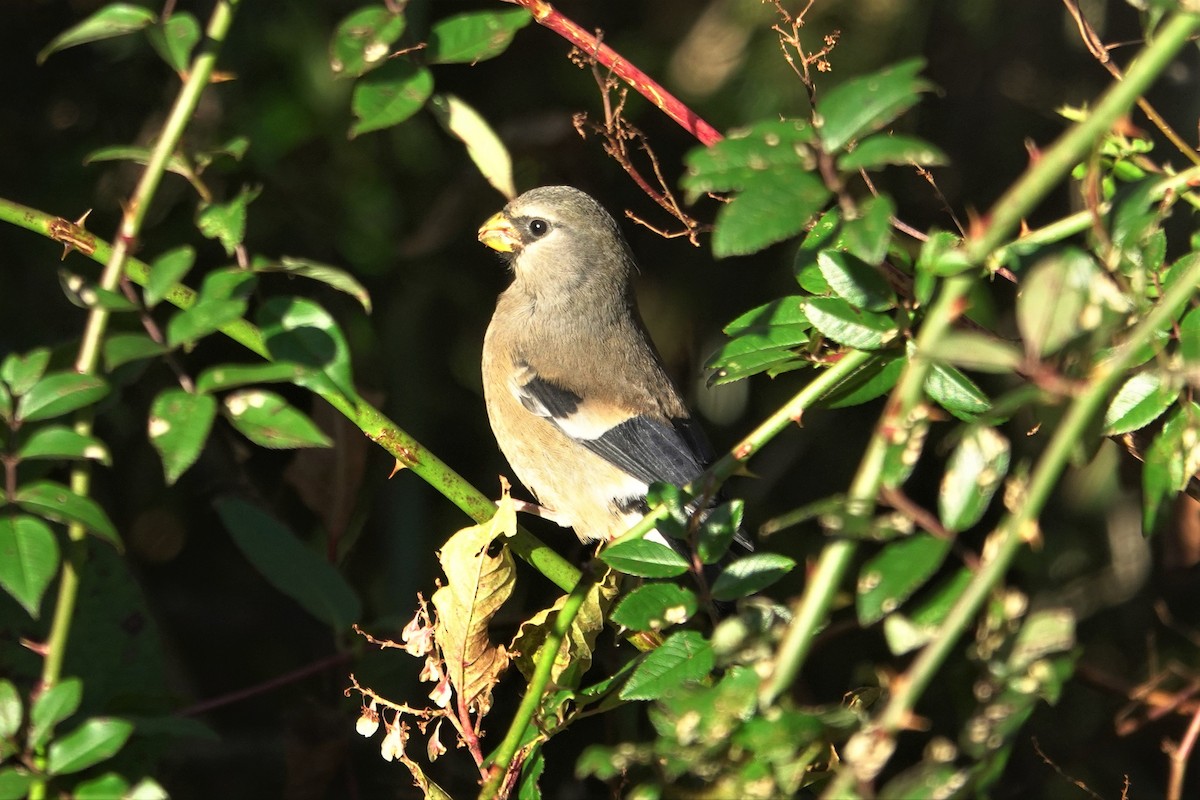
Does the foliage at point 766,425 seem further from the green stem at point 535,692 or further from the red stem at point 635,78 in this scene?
the red stem at point 635,78

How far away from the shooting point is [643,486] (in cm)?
366

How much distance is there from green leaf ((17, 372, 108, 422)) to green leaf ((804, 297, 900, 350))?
0.88m

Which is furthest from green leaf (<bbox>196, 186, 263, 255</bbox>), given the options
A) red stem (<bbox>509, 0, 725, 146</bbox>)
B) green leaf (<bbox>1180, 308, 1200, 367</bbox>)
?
green leaf (<bbox>1180, 308, 1200, 367</bbox>)

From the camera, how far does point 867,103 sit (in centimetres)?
143

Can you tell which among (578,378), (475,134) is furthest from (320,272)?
(578,378)

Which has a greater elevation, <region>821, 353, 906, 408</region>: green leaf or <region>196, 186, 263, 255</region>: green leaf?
<region>196, 186, 263, 255</region>: green leaf

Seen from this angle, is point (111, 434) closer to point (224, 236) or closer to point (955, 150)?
point (224, 236)

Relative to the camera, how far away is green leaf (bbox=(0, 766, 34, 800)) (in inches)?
57.8

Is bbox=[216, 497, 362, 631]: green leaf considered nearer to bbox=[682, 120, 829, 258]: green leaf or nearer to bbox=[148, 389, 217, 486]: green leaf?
bbox=[148, 389, 217, 486]: green leaf

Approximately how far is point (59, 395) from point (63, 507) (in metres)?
0.12

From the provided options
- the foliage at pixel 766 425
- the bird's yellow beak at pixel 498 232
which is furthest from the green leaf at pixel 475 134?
the bird's yellow beak at pixel 498 232

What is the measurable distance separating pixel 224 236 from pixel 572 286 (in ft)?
8.64

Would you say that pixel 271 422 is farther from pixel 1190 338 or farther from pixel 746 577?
pixel 1190 338

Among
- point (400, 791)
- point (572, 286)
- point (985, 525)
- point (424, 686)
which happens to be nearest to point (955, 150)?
point (985, 525)
